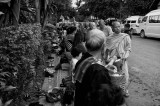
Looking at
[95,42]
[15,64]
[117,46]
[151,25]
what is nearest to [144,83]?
[117,46]

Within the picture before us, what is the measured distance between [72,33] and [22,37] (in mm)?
3599

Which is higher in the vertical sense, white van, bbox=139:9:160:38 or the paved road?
white van, bbox=139:9:160:38

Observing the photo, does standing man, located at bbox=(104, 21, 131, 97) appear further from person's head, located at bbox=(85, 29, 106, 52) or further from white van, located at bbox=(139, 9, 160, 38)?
white van, located at bbox=(139, 9, 160, 38)

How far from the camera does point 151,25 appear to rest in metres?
20.6

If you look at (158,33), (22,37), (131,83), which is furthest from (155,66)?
(158,33)

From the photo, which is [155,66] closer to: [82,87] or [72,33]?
[72,33]

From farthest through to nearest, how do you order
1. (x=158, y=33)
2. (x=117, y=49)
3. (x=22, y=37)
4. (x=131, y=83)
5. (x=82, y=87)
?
(x=158, y=33)
(x=131, y=83)
(x=117, y=49)
(x=22, y=37)
(x=82, y=87)

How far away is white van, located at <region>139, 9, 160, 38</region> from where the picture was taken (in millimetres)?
19500

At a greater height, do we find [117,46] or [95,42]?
[95,42]

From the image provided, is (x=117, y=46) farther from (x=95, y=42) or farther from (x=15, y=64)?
(x=95, y=42)

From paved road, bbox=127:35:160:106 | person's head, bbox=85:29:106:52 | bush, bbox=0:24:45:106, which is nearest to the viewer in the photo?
person's head, bbox=85:29:106:52

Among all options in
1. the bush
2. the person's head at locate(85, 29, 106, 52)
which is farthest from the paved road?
the person's head at locate(85, 29, 106, 52)

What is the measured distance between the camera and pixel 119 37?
17.4 ft

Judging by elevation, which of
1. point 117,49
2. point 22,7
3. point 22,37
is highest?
point 22,7
